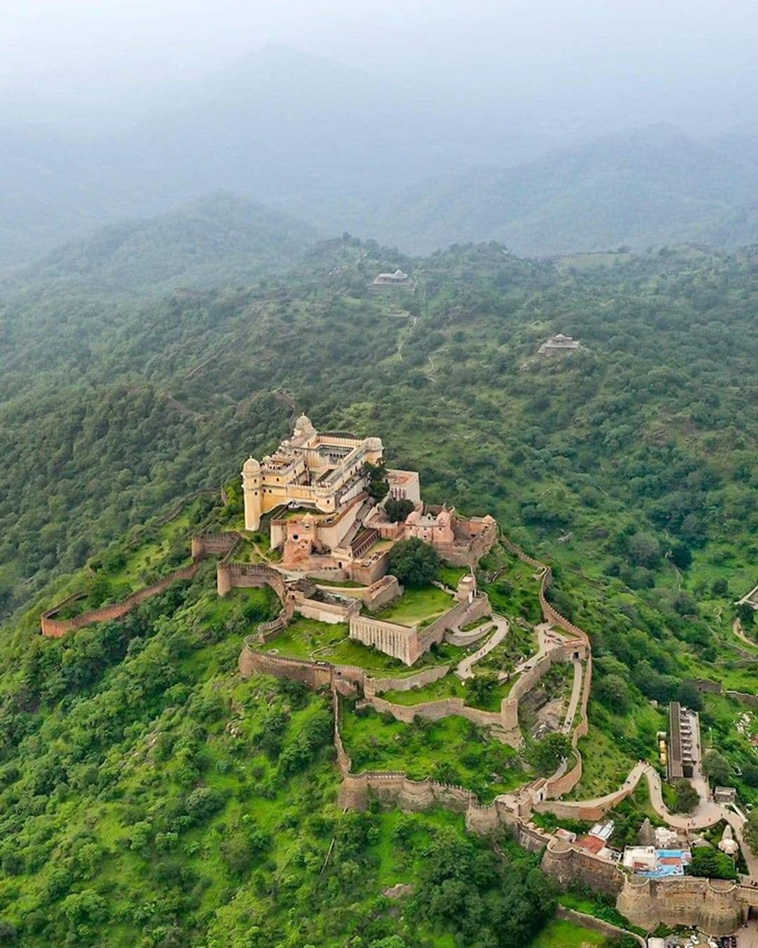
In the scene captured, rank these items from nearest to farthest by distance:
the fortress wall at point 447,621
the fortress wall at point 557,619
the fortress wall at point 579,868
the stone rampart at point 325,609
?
1. the fortress wall at point 579,868
2. the fortress wall at point 447,621
3. the stone rampart at point 325,609
4. the fortress wall at point 557,619

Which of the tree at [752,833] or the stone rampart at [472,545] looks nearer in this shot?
the tree at [752,833]

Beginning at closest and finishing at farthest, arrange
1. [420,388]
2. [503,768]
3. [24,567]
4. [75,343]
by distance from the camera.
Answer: [503,768]
[24,567]
[420,388]
[75,343]

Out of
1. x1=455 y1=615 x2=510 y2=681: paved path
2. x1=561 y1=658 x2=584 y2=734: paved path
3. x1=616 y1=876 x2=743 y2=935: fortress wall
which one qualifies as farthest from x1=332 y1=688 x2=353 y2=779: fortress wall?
x1=616 y1=876 x2=743 y2=935: fortress wall

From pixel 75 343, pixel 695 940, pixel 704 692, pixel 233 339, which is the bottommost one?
pixel 75 343

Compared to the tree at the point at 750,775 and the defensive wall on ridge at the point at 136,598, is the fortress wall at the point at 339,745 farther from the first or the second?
the tree at the point at 750,775

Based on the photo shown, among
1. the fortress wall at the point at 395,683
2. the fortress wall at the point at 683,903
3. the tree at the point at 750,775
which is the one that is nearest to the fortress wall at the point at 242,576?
the fortress wall at the point at 395,683

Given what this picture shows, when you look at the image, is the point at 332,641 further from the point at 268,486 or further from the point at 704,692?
the point at 704,692

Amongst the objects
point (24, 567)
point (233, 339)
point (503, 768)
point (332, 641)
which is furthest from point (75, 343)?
point (503, 768)
